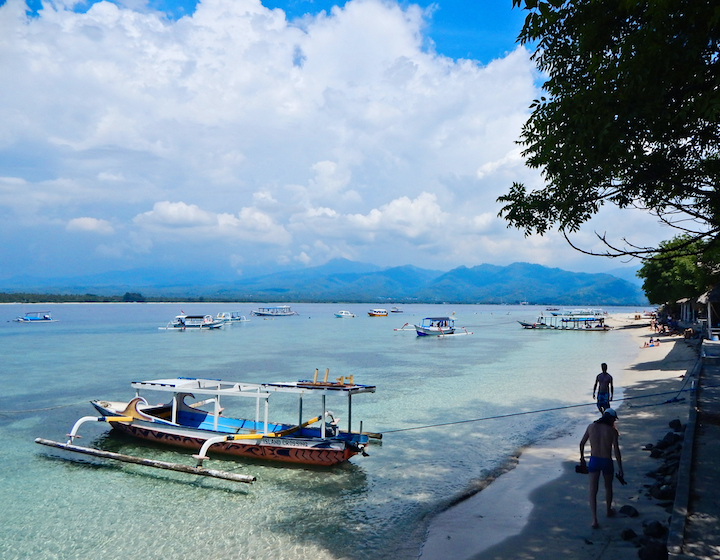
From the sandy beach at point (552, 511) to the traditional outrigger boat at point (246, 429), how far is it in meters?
4.21

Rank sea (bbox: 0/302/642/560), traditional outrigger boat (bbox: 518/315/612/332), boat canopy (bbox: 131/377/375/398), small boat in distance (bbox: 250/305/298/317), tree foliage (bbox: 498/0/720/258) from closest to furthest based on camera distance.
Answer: tree foliage (bbox: 498/0/720/258)
sea (bbox: 0/302/642/560)
boat canopy (bbox: 131/377/375/398)
traditional outrigger boat (bbox: 518/315/612/332)
small boat in distance (bbox: 250/305/298/317)

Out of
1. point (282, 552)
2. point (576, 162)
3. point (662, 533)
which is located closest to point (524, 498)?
point (662, 533)

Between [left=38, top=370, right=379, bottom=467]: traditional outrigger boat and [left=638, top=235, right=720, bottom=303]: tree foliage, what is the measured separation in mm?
20133

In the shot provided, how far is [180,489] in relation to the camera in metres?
13.1

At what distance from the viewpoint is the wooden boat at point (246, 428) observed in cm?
1412

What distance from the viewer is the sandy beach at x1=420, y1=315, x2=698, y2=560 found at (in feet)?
28.1

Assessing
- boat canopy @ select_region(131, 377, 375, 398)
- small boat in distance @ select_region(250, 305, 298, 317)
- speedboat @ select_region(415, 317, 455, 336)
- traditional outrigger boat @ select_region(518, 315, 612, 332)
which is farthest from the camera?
small boat in distance @ select_region(250, 305, 298, 317)

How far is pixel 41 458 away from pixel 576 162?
17.5 metres

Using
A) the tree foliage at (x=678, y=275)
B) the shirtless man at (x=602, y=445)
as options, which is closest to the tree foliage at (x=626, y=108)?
the shirtless man at (x=602, y=445)

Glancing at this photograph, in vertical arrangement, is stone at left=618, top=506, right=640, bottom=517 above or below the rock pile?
below

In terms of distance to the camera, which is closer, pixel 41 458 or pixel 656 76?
pixel 656 76

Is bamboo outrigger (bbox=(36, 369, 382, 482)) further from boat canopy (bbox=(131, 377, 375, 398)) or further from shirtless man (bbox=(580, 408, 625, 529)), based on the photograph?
shirtless man (bbox=(580, 408, 625, 529))

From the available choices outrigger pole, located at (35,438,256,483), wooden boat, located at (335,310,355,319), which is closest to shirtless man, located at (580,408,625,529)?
outrigger pole, located at (35,438,256,483)

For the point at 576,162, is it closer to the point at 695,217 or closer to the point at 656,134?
the point at 656,134
